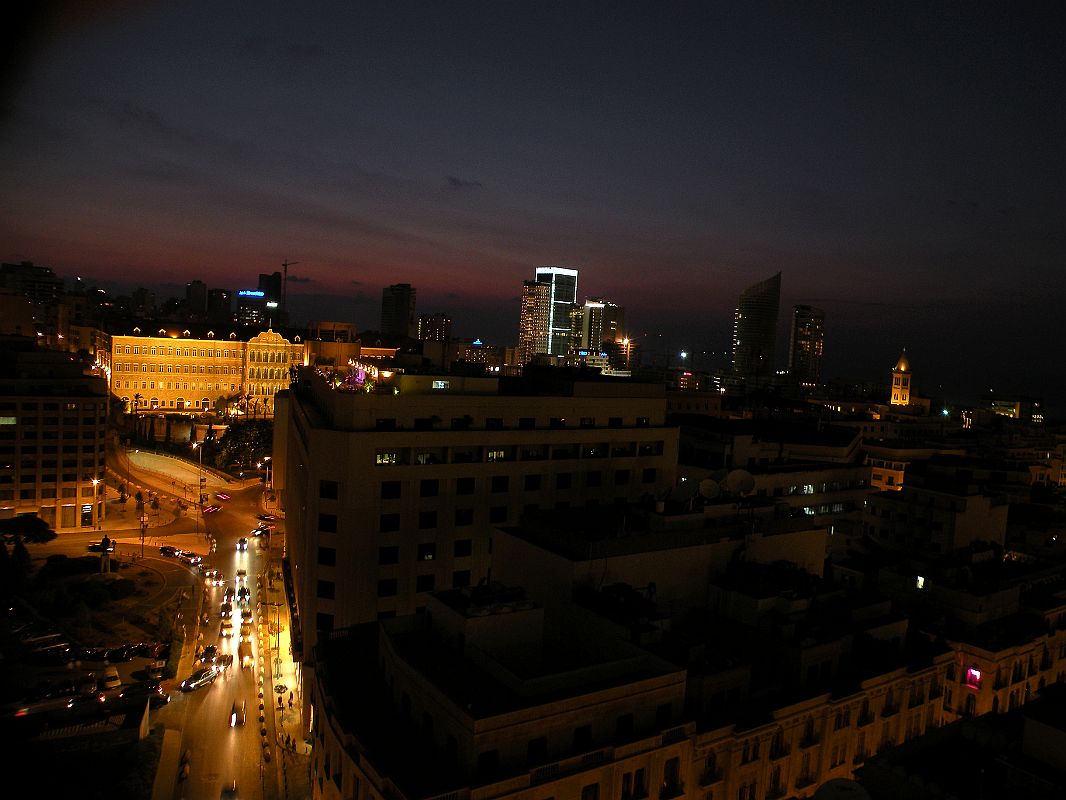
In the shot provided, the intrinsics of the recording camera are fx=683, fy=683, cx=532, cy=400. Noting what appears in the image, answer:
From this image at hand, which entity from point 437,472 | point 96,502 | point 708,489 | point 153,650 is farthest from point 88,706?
point 96,502

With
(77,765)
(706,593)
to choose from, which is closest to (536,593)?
(706,593)

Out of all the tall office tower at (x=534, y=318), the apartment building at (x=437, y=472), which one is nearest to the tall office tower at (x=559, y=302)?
the tall office tower at (x=534, y=318)

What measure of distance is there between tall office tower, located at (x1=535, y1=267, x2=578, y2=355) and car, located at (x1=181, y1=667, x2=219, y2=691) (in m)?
154

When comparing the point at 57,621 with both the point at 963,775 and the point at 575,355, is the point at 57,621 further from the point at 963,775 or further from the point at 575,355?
the point at 575,355

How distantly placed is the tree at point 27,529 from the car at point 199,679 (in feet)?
66.1

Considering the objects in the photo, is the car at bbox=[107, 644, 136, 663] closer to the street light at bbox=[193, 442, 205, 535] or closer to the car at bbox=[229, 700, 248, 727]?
the car at bbox=[229, 700, 248, 727]

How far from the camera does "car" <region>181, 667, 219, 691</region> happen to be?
23.2 m

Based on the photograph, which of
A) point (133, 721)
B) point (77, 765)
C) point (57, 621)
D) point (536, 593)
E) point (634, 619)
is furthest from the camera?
point (57, 621)

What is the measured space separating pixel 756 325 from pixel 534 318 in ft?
185

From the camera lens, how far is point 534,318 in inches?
7141

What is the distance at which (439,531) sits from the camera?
21453 mm

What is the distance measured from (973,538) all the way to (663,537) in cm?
1885

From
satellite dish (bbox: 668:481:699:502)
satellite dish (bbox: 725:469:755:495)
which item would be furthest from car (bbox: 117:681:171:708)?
satellite dish (bbox: 725:469:755:495)

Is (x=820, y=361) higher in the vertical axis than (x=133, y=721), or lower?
higher
